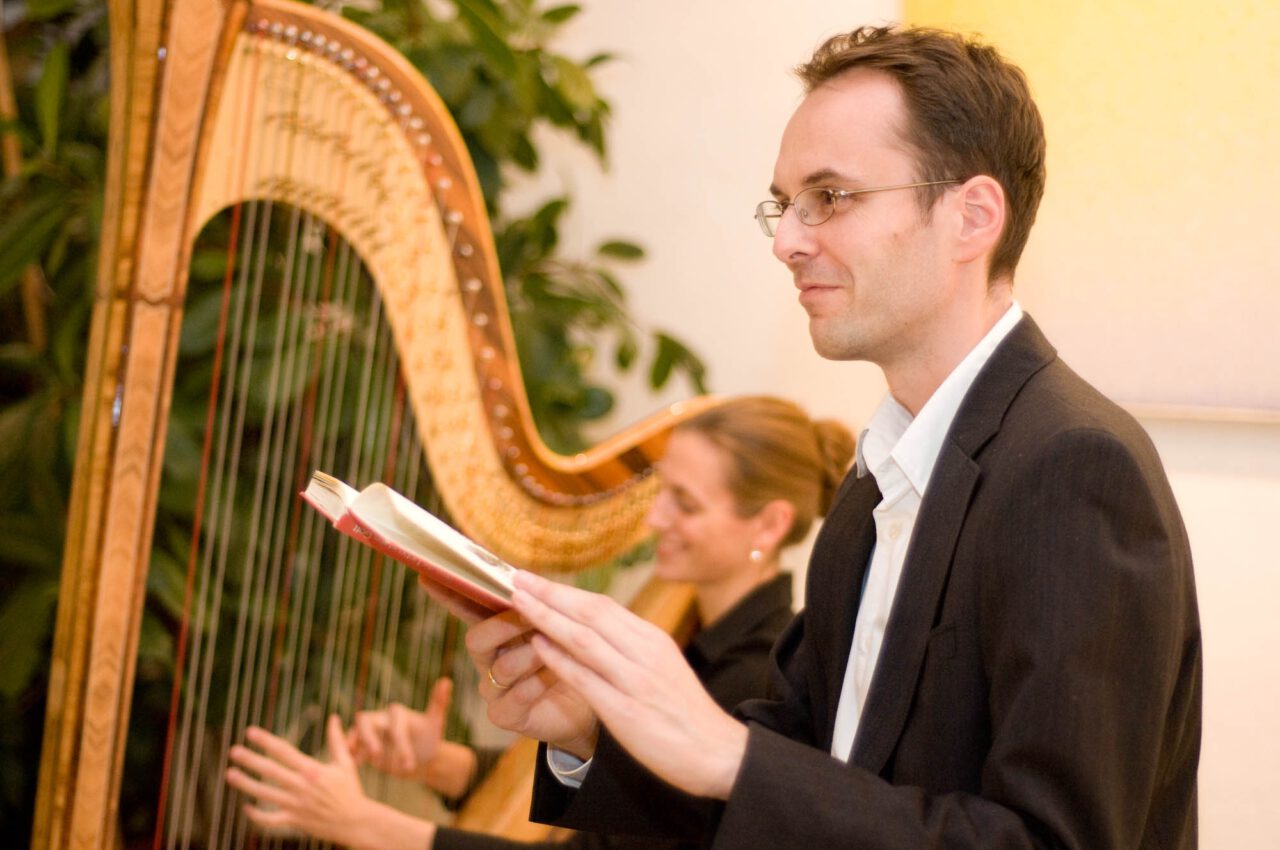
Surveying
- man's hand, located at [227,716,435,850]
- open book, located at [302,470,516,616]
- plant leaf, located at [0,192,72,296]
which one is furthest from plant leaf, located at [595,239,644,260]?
open book, located at [302,470,516,616]

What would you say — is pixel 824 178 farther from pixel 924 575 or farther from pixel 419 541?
pixel 419 541

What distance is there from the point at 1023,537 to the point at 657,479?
4.12 ft

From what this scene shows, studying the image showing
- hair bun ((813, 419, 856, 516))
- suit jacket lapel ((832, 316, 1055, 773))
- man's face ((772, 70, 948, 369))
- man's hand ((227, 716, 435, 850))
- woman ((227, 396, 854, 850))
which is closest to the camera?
suit jacket lapel ((832, 316, 1055, 773))

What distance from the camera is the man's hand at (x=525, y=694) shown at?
1.12 metres

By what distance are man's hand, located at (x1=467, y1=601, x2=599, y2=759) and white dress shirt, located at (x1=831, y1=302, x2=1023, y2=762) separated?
0.82ft

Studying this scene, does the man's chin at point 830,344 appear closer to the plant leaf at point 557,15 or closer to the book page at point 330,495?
the book page at point 330,495

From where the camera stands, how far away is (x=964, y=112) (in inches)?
45.6

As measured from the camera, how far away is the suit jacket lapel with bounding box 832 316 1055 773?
102cm

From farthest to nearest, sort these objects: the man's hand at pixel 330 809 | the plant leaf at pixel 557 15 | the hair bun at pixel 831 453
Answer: the plant leaf at pixel 557 15, the hair bun at pixel 831 453, the man's hand at pixel 330 809

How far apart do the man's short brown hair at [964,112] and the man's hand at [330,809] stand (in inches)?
45.5

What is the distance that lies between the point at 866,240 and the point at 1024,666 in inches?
16.5

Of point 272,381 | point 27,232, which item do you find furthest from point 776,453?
point 27,232

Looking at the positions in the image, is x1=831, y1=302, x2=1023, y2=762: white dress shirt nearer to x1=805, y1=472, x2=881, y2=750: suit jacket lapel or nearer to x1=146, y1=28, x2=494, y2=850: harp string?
x1=805, y1=472, x2=881, y2=750: suit jacket lapel

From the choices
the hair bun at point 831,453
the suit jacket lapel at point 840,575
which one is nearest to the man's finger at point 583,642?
the suit jacket lapel at point 840,575
